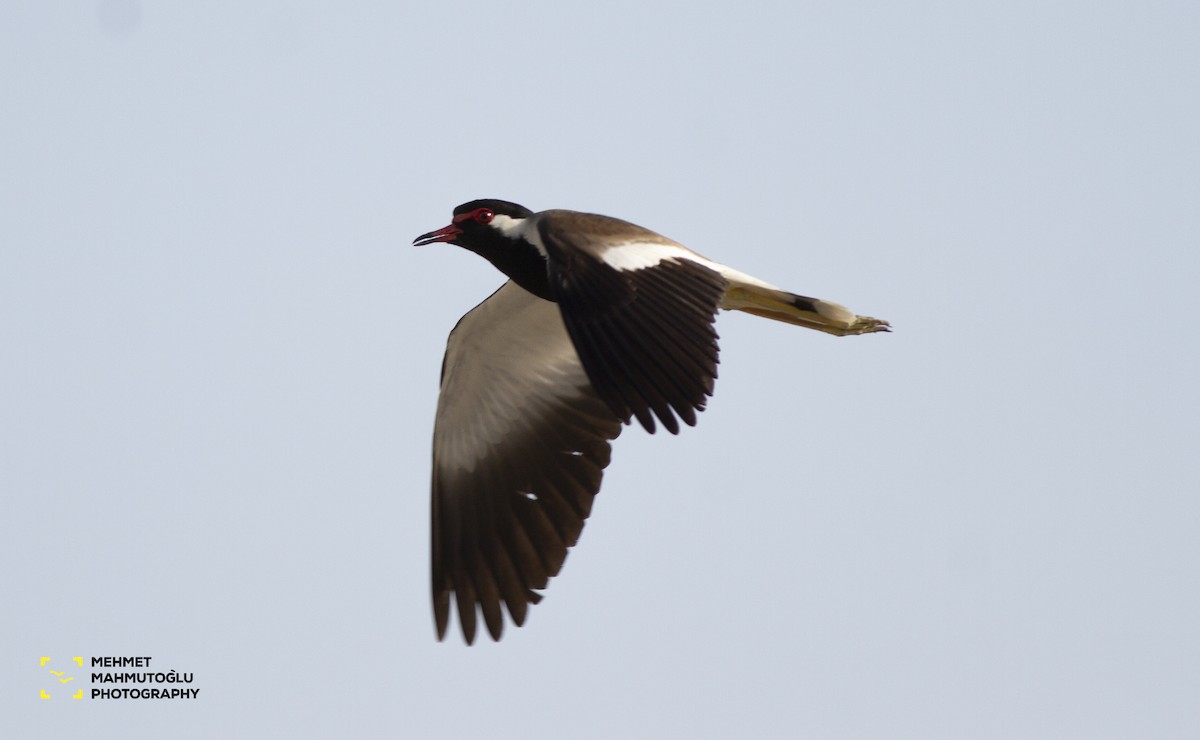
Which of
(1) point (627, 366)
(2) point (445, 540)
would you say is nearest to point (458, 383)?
(2) point (445, 540)

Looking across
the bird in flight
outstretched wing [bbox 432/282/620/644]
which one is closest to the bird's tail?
the bird in flight

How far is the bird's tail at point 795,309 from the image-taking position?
1059 centimetres

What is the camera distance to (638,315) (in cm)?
892

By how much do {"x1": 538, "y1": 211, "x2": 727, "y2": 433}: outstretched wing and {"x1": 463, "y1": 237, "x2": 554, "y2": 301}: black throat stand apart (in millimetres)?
466

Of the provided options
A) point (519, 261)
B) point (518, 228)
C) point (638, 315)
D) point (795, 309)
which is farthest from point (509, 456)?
point (638, 315)

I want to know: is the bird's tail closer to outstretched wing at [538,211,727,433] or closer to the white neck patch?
outstretched wing at [538,211,727,433]

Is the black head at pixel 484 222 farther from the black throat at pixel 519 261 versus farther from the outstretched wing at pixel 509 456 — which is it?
the outstretched wing at pixel 509 456

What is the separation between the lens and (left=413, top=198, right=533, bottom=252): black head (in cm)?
1058

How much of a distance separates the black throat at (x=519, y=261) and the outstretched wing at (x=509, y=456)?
418 mm

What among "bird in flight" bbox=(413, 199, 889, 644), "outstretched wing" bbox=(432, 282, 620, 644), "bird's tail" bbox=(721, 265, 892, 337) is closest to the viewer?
"bird in flight" bbox=(413, 199, 889, 644)

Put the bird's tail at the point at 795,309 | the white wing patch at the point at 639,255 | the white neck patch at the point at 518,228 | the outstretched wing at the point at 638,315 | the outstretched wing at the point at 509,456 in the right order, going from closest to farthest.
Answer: the outstretched wing at the point at 638,315
the white wing patch at the point at 639,255
the white neck patch at the point at 518,228
the bird's tail at the point at 795,309
the outstretched wing at the point at 509,456

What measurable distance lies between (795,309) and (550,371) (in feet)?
6.64

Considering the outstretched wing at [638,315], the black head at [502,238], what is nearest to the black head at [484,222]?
the black head at [502,238]

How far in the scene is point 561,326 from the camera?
11984 millimetres
